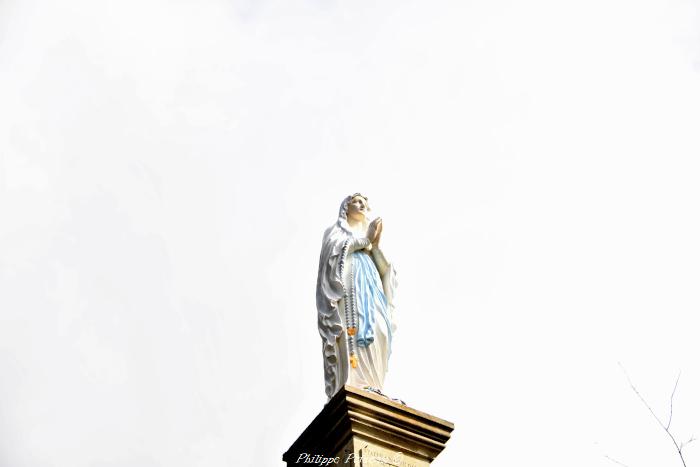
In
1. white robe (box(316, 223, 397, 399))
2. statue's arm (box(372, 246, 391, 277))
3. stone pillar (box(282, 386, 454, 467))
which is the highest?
statue's arm (box(372, 246, 391, 277))

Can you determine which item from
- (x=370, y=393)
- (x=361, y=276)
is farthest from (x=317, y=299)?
(x=370, y=393)

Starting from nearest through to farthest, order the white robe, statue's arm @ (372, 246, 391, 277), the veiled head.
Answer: the white robe
statue's arm @ (372, 246, 391, 277)
the veiled head

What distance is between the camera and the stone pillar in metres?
7.88

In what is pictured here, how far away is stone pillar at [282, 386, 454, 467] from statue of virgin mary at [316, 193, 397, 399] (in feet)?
1.70

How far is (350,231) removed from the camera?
1014 cm

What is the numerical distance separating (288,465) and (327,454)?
0.70 metres

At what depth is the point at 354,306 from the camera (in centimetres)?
920

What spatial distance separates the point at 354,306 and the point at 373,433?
159 cm

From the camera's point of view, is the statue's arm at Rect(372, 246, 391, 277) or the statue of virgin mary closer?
the statue of virgin mary

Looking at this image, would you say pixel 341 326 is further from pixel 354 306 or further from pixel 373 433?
pixel 373 433

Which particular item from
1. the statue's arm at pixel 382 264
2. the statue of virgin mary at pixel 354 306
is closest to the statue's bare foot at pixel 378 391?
the statue of virgin mary at pixel 354 306

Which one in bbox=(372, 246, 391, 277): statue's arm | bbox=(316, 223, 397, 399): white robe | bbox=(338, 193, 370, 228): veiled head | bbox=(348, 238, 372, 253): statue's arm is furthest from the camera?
bbox=(338, 193, 370, 228): veiled head

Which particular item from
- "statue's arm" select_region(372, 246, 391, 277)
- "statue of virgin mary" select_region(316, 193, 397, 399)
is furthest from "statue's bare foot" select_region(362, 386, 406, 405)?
"statue's arm" select_region(372, 246, 391, 277)

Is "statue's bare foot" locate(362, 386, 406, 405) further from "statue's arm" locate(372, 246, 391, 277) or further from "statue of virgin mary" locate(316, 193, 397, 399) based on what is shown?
"statue's arm" locate(372, 246, 391, 277)
